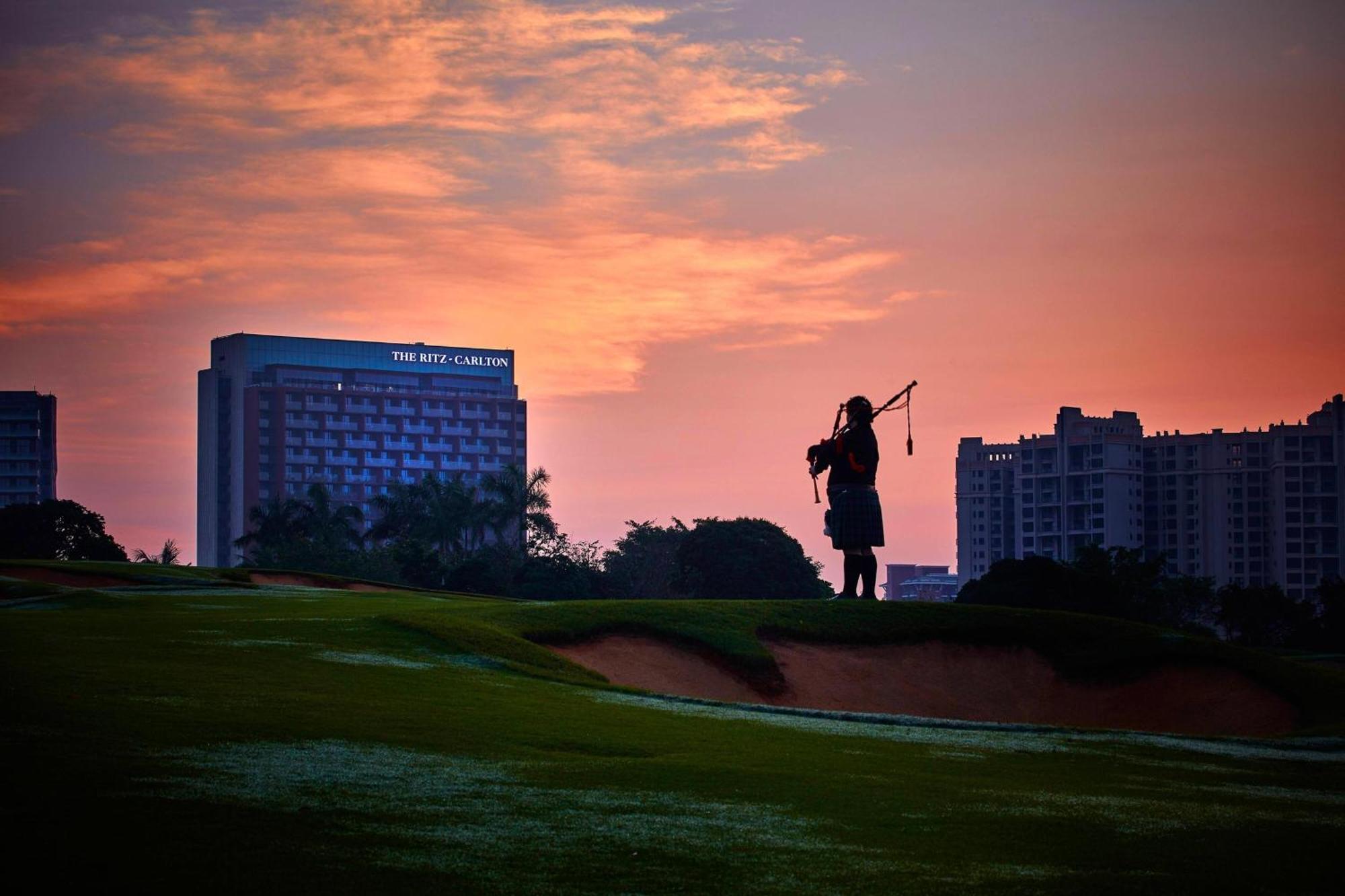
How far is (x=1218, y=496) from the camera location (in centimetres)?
19412

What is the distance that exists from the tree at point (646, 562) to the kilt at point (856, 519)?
60885 millimetres

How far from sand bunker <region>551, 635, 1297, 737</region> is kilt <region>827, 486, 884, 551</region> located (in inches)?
112

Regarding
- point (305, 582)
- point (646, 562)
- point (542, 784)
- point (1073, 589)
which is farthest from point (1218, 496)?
point (542, 784)

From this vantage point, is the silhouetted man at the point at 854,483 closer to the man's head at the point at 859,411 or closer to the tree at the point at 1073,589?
the man's head at the point at 859,411

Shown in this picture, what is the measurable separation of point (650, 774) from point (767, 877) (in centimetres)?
507

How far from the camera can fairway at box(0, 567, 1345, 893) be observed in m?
13.0

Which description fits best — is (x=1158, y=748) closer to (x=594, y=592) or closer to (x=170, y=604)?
(x=170, y=604)

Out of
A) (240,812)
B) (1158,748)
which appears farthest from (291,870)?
(1158,748)

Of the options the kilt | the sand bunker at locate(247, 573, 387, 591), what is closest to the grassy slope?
the kilt

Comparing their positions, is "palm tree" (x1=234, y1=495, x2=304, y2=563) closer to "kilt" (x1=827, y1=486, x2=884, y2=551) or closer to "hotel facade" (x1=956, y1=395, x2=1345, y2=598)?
"kilt" (x1=827, y1=486, x2=884, y2=551)

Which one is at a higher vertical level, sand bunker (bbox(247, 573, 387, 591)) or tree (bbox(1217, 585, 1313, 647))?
sand bunker (bbox(247, 573, 387, 591))

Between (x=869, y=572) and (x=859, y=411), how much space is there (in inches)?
177

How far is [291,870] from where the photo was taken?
1239cm

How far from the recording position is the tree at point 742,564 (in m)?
94.4
